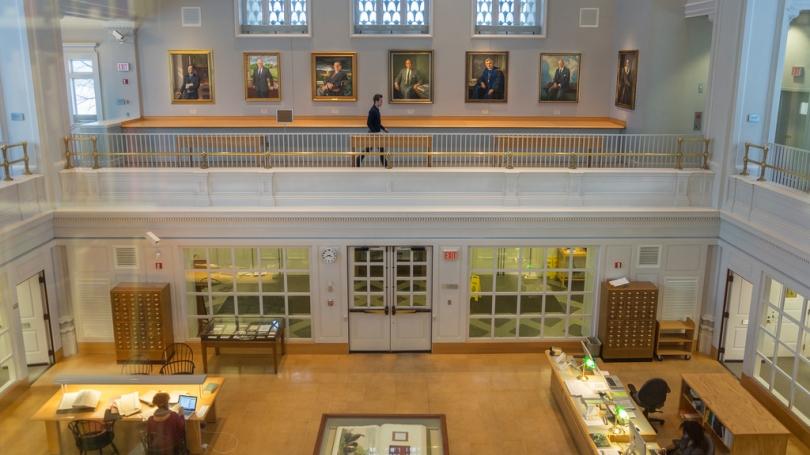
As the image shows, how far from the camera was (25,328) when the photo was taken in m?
12.0

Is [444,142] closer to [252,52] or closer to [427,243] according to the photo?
[427,243]

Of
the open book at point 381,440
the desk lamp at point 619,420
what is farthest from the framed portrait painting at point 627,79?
the open book at point 381,440

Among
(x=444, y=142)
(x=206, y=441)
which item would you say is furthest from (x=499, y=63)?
(x=206, y=441)

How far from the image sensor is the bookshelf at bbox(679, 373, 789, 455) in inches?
349

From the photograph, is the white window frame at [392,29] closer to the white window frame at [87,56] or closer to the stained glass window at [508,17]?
the stained glass window at [508,17]

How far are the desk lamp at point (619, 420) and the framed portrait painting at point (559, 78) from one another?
10.0 metres

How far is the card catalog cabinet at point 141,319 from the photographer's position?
1235cm

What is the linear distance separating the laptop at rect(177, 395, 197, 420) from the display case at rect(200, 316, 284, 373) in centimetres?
236

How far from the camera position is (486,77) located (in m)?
17.1

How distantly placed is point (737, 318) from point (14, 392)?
13333mm

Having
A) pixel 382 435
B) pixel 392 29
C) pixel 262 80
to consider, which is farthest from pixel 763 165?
pixel 262 80

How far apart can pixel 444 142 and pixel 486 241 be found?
159 inches

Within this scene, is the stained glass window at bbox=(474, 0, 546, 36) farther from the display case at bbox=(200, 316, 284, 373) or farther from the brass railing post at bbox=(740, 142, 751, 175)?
the display case at bbox=(200, 316, 284, 373)

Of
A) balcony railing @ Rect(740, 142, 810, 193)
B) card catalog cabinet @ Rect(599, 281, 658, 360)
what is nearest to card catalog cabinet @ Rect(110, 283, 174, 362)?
card catalog cabinet @ Rect(599, 281, 658, 360)
